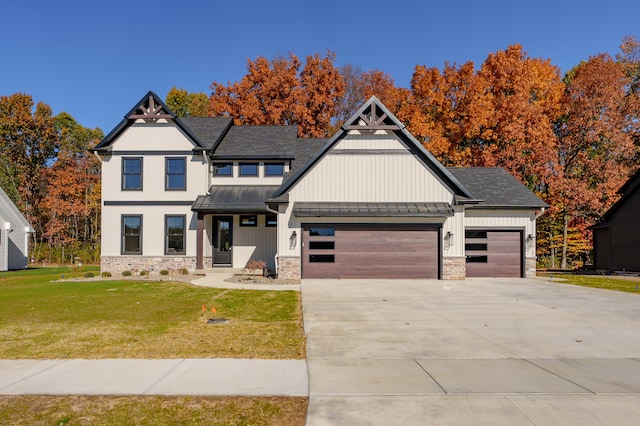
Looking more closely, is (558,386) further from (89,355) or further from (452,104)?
(452,104)

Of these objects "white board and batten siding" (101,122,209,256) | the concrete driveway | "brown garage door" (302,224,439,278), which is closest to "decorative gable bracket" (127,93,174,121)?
"white board and batten siding" (101,122,209,256)

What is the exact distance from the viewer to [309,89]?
36.5 m

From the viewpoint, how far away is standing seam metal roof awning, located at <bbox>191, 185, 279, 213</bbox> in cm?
1962

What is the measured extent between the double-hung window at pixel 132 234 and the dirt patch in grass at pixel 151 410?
1752 cm

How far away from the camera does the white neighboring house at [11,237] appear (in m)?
23.7

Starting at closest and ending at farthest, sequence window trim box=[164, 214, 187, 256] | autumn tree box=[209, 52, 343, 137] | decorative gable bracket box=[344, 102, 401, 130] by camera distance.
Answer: decorative gable bracket box=[344, 102, 401, 130], window trim box=[164, 214, 187, 256], autumn tree box=[209, 52, 343, 137]

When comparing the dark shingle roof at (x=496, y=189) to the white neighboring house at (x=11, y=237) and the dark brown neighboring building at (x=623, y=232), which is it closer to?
the dark brown neighboring building at (x=623, y=232)

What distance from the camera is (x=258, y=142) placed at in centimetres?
2306

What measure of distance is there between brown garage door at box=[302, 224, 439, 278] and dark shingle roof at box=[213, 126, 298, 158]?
6.11 m

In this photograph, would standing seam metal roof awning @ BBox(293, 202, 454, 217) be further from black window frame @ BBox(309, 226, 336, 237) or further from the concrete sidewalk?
the concrete sidewalk

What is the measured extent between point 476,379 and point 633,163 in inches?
1293

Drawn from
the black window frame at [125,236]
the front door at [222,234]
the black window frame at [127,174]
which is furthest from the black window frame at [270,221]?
the black window frame at [127,174]

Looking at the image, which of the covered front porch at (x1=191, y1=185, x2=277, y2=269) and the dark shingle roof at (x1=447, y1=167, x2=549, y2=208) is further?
the covered front porch at (x1=191, y1=185, x2=277, y2=269)

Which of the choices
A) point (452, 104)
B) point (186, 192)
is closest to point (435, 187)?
point (186, 192)
